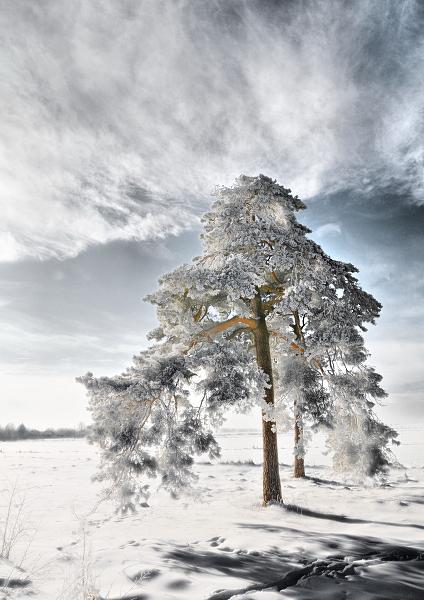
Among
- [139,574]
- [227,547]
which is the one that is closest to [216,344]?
[227,547]

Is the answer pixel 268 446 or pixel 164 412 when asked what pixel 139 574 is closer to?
pixel 164 412

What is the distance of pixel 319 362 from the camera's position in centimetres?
1152

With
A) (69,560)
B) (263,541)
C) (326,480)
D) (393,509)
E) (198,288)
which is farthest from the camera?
(326,480)

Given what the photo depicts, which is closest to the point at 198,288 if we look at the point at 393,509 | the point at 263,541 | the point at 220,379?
the point at 220,379

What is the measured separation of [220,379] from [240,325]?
3.52 metres

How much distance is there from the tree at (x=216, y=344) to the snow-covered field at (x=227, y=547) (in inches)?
43.4

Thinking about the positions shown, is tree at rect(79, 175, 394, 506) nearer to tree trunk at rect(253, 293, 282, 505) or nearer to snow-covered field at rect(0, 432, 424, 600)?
tree trunk at rect(253, 293, 282, 505)

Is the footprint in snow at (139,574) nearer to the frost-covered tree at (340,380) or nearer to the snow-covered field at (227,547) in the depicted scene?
the snow-covered field at (227,547)

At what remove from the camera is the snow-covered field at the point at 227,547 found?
476 centimetres

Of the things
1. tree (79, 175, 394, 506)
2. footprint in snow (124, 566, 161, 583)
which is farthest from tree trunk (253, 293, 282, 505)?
footprint in snow (124, 566, 161, 583)

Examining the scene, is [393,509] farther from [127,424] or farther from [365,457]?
[127,424]

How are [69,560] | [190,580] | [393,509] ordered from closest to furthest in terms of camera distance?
[190,580] < [69,560] < [393,509]

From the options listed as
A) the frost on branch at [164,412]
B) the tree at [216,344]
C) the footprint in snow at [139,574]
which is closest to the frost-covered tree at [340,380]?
the tree at [216,344]

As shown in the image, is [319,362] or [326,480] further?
[326,480]
